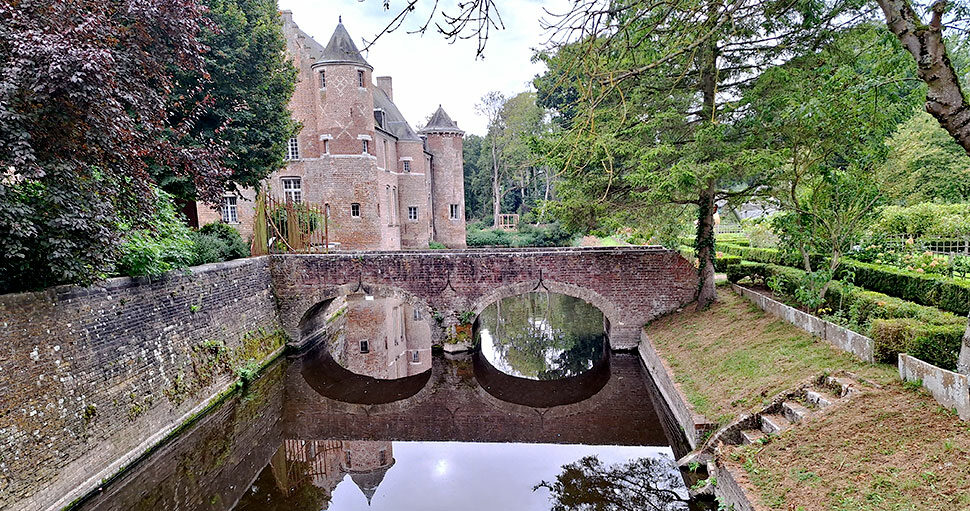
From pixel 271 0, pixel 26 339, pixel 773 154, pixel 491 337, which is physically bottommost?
pixel 491 337

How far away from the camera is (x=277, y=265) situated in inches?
554

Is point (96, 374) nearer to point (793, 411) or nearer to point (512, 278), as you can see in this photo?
point (512, 278)

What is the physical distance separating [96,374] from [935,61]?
10.8m

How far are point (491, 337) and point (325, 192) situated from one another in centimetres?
1280

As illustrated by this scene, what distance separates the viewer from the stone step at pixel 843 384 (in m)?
6.06

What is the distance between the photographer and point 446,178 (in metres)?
32.7

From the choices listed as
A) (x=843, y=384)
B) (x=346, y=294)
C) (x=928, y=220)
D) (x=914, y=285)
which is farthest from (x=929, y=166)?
(x=346, y=294)

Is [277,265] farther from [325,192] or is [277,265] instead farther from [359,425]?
[325,192]

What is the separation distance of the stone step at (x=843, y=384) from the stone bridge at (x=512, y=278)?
6.59 metres

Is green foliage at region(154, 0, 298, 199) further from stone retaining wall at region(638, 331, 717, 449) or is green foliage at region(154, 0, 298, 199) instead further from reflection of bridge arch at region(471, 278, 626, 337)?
stone retaining wall at region(638, 331, 717, 449)

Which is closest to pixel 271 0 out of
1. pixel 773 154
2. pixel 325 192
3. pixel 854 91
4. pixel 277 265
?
pixel 277 265

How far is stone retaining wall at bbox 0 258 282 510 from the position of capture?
619 cm

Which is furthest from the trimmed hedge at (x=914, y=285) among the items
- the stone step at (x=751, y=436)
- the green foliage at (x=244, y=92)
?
the green foliage at (x=244, y=92)

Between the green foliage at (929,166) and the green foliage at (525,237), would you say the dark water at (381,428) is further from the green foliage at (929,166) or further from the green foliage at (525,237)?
the green foliage at (525,237)
